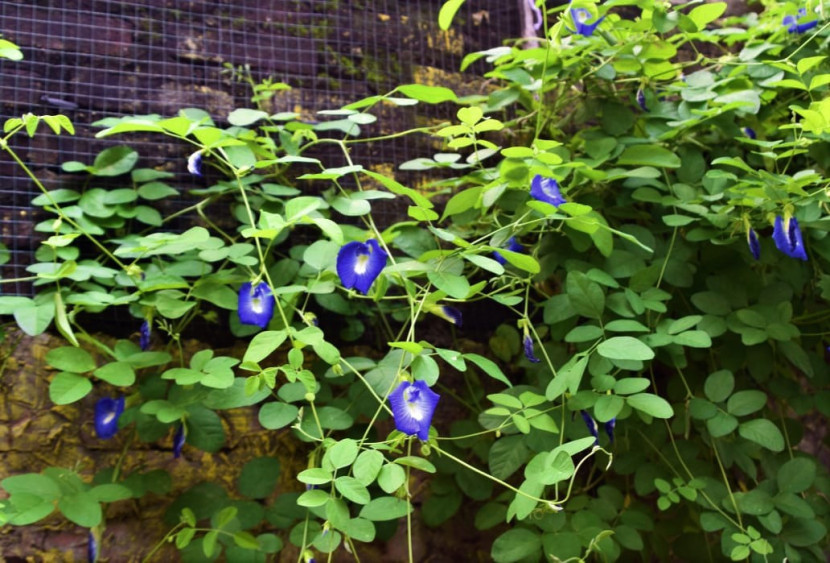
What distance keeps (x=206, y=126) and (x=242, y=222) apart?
0.72 feet

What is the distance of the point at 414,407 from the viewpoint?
3.33 feet

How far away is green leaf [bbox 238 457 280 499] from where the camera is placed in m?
1.29

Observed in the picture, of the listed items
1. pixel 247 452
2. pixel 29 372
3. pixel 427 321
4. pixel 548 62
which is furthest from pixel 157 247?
pixel 548 62

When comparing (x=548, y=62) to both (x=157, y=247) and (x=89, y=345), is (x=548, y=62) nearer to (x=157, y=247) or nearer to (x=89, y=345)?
(x=157, y=247)

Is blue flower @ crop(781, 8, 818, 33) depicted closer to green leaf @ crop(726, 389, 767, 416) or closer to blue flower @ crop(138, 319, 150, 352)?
green leaf @ crop(726, 389, 767, 416)

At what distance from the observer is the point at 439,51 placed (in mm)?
1663

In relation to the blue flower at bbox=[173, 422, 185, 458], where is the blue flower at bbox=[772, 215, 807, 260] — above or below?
above

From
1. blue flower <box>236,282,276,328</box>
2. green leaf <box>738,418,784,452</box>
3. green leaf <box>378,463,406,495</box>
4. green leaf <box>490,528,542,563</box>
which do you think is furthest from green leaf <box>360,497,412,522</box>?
green leaf <box>738,418,784,452</box>

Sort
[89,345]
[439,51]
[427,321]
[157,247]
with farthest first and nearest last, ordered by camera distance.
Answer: [439,51] < [427,321] < [89,345] < [157,247]

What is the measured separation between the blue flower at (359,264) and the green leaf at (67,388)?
1.40ft

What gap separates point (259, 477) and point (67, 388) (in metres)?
0.35

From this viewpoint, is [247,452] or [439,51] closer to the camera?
[247,452]

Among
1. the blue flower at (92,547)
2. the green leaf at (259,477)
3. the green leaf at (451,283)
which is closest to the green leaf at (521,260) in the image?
the green leaf at (451,283)

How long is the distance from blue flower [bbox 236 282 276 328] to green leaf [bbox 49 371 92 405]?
0.84 ft
